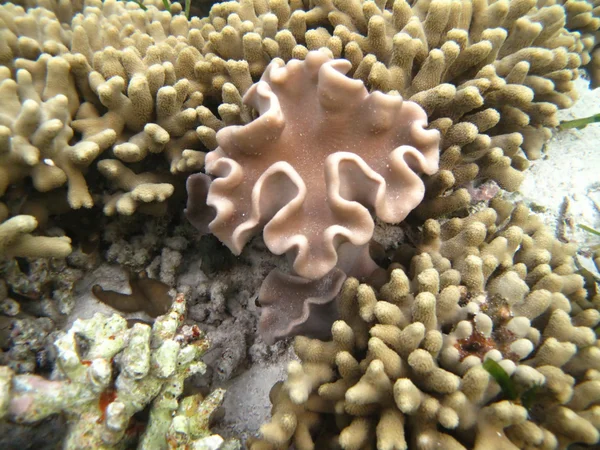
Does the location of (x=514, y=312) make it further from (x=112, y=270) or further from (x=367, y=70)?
(x=112, y=270)

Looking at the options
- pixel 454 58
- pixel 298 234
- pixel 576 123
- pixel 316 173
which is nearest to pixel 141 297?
pixel 298 234

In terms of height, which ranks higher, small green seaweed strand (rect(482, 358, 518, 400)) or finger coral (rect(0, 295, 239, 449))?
small green seaweed strand (rect(482, 358, 518, 400))

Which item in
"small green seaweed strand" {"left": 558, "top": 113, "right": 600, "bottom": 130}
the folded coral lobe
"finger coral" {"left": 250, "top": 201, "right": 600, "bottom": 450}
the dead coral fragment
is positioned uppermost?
"small green seaweed strand" {"left": 558, "top": 113, "right": 600, "bottom": 130}

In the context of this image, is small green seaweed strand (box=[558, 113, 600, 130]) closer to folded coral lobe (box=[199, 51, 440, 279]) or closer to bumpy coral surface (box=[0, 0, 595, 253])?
bumpy coral surface (box=[0, 0, 595, 253])

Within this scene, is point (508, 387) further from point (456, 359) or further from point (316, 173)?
point (316, 173)

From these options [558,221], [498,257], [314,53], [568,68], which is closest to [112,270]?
[314,53]

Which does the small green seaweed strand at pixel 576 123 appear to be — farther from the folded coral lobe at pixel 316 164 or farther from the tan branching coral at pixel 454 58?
the folded coral lobe at pixel 316 164

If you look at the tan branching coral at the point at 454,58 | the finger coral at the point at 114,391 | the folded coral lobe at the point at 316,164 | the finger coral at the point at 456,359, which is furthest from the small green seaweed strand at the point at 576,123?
the finger coral at the point at 114,391

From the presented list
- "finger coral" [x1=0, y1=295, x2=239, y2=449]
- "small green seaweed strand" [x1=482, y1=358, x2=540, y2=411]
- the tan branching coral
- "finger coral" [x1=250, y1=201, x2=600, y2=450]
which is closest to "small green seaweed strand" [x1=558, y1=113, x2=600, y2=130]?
the tan branching coral
